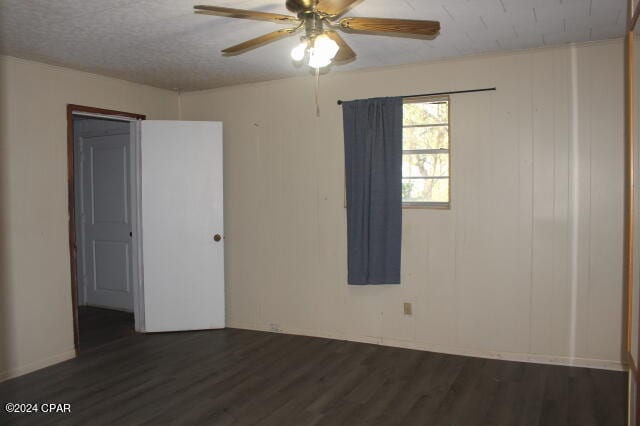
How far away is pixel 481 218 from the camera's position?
3980 millimetres

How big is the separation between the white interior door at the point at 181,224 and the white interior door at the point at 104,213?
104cm

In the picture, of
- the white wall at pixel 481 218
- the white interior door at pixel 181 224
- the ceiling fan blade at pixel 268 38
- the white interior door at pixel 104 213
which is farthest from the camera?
the white interior door at pixel 104 213

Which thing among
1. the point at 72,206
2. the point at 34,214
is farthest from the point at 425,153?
the point at 34,214

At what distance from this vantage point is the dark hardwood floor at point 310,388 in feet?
9.81

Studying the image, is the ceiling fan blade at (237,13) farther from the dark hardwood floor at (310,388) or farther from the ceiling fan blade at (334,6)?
the dark hardwood floor at (310,388)

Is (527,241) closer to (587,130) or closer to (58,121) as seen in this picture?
(587,130)

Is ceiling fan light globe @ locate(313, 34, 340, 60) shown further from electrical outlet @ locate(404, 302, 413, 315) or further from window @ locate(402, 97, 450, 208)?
electrical outlet @ locate(404, 302, 413, 315)

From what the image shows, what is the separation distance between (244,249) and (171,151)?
1.21 m

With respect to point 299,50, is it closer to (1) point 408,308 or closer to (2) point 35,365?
(1) point 408,308

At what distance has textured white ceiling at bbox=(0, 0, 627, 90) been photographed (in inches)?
114

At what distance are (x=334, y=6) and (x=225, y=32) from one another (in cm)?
133

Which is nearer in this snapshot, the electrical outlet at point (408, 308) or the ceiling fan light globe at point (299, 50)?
the ceiling fan light globe at point (299, 50)

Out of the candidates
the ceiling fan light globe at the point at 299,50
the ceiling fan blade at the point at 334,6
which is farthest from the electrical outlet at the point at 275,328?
the ceiling fan blade at the point at 334,6

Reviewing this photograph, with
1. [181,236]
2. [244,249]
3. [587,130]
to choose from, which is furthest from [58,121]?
[587,130]
